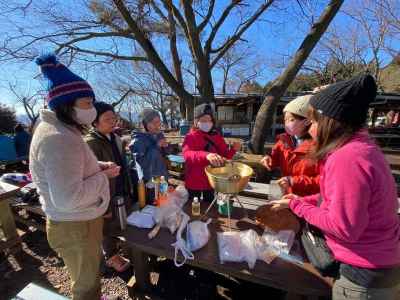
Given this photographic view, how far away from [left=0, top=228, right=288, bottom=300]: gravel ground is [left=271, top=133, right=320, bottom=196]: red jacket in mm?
1223

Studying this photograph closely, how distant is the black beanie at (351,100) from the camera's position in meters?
0.95

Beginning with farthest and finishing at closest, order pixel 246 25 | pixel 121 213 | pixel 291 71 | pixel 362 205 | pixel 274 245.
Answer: pixel 246 25 < pixel 291 71 < pixel 121 213 < pixel 274 245 < pixel 362 205

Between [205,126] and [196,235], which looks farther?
[205,126]

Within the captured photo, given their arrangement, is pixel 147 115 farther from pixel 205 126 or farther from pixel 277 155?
pixel 277 155

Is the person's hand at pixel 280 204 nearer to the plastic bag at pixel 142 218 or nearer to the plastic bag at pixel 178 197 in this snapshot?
the plastic bag at pixel 178 197

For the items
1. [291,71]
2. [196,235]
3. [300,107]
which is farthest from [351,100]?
[291,71]

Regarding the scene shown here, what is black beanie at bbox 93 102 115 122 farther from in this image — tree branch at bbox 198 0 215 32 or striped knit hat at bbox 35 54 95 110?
tree branch at bbox 198 0 215 32

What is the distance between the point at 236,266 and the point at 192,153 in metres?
1.26

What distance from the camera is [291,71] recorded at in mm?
4160

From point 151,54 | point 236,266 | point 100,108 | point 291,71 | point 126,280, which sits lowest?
point 126,280

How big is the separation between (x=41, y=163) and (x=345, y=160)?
174 cm

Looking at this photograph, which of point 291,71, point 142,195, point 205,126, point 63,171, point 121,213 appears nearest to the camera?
point 63,171

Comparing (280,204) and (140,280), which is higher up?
(280,204)

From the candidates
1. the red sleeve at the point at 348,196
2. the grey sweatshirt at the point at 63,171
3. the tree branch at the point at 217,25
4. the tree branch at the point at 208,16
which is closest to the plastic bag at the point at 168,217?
the grey sweatshirt at the point at 63,171
